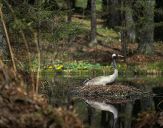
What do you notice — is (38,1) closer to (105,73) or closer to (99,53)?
(105,73)

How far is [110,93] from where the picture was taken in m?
21.6

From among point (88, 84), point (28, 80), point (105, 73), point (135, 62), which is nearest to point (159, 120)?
point (28, 80)

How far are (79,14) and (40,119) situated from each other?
51.2 m

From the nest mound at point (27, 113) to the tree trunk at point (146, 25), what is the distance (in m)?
29.9

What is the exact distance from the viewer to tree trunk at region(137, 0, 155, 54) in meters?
38.3

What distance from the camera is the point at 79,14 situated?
5900 centimetres

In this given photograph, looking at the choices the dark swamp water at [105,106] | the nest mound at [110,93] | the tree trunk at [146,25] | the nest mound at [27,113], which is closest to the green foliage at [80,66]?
the tree trunk at [146,25]

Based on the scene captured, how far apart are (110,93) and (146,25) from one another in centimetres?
1827

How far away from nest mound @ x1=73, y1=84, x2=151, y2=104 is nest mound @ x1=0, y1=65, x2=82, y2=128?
12196 mm

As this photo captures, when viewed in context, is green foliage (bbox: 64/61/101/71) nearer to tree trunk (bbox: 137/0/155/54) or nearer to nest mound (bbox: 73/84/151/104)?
tree trunk (bbox: 137/0/155/54)

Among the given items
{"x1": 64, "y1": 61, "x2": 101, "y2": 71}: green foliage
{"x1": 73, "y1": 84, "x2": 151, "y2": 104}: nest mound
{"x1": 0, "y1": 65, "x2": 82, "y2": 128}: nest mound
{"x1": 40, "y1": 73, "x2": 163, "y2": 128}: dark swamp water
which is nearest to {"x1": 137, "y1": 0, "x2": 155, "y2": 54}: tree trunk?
{"x1": 64, "y1": 61, "x2": 101, "y2": 71}: green foliage

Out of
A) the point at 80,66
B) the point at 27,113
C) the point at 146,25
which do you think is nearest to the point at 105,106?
the point at 27,113

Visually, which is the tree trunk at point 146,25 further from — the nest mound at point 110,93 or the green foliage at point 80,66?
the nest mound at point 110,93

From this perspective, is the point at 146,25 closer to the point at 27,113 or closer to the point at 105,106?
the point at 105,106
